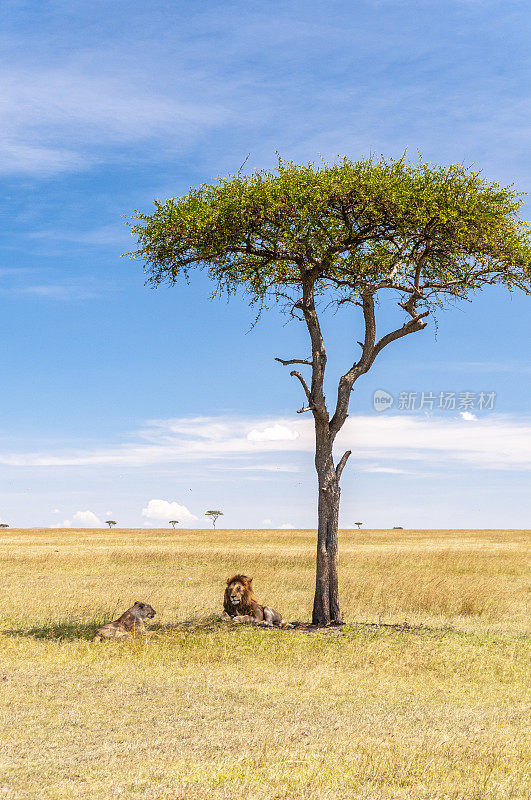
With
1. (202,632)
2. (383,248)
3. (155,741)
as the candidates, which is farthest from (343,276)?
(155,741)

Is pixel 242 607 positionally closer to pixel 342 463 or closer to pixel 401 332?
pixel 342 463

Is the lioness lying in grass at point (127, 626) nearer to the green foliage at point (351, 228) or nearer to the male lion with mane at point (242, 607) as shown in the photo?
the male lion with mane at point (242, 607)

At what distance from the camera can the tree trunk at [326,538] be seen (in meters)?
18.9

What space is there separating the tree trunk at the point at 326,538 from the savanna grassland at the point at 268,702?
92 centimetres

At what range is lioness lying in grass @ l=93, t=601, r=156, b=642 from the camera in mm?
16594

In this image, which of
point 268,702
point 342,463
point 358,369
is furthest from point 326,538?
point 268,702

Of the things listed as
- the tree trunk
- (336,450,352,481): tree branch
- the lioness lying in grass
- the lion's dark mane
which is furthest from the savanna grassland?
(336,450,352,481): tree branch

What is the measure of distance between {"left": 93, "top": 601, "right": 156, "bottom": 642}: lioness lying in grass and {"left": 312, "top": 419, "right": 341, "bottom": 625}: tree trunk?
446 centimetres

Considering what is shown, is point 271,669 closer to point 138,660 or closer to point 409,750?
point 138,660

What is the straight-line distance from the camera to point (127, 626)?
17.1 m

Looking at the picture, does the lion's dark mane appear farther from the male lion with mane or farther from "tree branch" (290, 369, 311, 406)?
"tree branch" (290, 369, 311, 406)

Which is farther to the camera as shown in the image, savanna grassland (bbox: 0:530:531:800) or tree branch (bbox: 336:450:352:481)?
tree branch (bbox: 336:450:352:481)

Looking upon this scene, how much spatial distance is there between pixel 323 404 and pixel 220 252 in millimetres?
5504

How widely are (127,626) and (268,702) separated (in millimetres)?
6373
